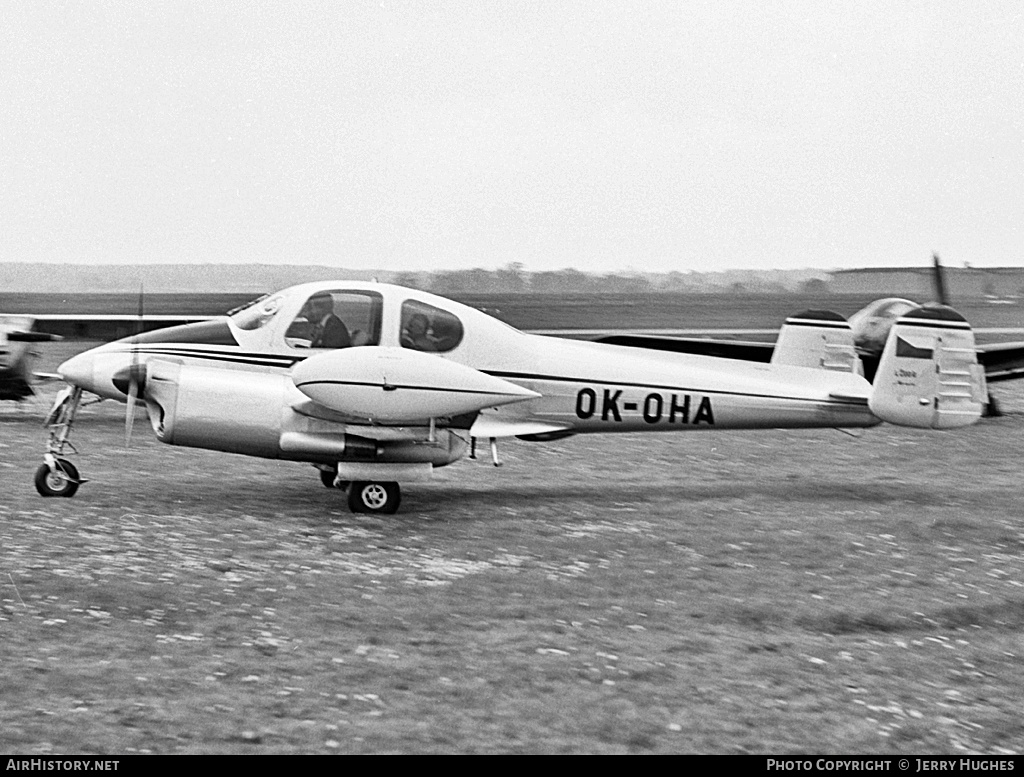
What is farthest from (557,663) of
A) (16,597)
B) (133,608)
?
(16,597)

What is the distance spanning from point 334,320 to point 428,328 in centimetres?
93

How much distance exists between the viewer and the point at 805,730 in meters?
6.03

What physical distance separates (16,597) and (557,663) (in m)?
3.65

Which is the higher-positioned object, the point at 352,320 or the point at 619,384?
the point at 352,320

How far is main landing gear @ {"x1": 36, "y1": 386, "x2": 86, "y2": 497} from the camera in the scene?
38.2 ft

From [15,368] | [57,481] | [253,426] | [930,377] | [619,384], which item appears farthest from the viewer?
[15,368]

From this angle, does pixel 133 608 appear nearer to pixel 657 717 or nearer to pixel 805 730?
pixel 657 717

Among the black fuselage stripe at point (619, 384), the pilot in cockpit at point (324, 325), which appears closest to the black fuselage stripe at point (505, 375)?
the black fuselage stripe at point (619, 384)

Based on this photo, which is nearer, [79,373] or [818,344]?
[79,373]

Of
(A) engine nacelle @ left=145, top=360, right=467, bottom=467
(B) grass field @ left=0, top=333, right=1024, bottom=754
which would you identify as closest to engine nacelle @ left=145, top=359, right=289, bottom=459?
(A) engine nacelle @ left=145, top=360, right=467, bottom=467

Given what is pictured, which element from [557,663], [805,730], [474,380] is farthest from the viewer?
[474,380]

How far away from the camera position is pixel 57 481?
38.2ft

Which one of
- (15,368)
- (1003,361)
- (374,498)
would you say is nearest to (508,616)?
(374,498)

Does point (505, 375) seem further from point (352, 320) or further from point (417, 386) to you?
point (352, 320)
